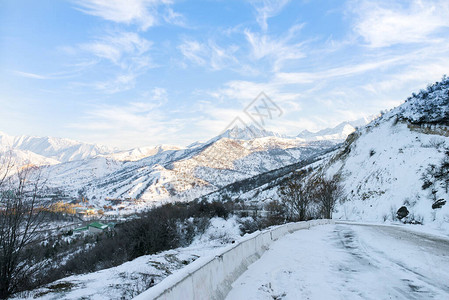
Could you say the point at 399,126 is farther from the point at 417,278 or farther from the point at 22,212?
the point at 22,212

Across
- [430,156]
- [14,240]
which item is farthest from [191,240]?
[14,240]

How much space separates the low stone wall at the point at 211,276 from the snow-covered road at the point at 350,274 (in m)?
0.24

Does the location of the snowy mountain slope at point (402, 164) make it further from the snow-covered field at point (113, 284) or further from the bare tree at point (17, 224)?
the bare tree at point (17, 224)

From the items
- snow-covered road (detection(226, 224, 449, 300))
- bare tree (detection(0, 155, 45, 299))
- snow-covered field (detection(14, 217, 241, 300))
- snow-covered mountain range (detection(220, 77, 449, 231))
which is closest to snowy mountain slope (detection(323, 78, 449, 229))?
snow-covered mountain range (detection(220, 77, 449, 231))

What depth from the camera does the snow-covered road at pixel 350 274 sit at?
5.48m

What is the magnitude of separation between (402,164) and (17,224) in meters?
35.9

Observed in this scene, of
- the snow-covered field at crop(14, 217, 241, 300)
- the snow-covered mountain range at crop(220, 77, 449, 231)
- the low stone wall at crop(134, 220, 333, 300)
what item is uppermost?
the snow-covered mountain range at crop(220, 77, 449, 231)

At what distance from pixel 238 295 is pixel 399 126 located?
45.8 meters

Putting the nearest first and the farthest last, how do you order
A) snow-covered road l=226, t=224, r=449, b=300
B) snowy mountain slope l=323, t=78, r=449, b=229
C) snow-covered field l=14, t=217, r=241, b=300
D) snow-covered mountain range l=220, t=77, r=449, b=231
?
snow-covered road l=226, t=224, r=449, b=300 < snow-covered field l=14, t=217, r=241, b=300 < snow-covered mountain range l=220, t=77, r=449, b=231 < snowy mountain slope l=323, t=78, r=449, b=229

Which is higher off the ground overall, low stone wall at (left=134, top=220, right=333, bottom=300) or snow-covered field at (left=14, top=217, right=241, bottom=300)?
low stone wall at (left=134, top=220, right=333, bottom=300)

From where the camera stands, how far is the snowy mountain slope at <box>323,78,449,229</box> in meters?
24.3

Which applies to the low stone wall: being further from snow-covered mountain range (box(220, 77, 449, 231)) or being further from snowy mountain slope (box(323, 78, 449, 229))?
snowy mountain slope (box(323, 78, 449, 229))

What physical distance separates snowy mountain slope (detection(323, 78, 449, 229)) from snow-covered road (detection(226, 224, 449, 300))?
39.6ft

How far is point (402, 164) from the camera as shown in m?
32.7
